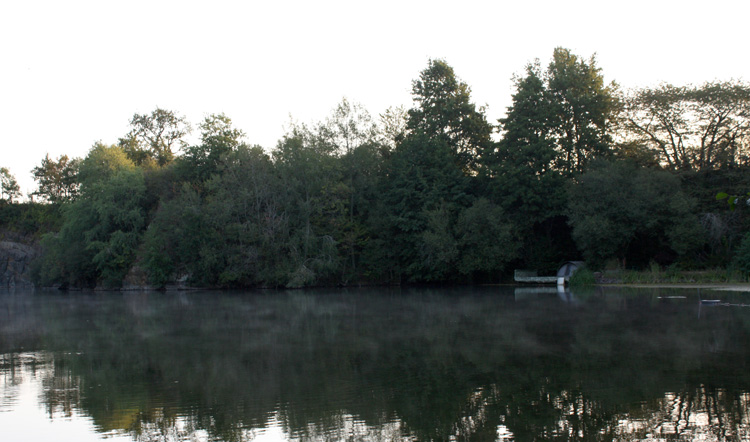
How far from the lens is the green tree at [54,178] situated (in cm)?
6775

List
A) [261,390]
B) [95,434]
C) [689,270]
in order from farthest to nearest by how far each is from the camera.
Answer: [689,270], [261,390], [95,434]

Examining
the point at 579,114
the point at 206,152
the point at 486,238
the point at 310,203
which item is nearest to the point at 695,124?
the point at 579,114

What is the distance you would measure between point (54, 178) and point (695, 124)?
64.0m

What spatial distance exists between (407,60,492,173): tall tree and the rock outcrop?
4087cm

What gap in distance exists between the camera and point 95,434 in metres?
8.39

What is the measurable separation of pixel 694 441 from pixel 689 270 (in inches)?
1324

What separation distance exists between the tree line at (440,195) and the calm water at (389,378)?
63.0ft

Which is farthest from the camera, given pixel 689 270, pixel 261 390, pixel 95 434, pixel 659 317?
pixel 689 270

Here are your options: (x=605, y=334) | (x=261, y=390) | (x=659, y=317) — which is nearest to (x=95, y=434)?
(x=261, y=390)

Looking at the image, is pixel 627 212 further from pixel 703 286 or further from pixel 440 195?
pixel 440 195

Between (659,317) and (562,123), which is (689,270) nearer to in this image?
(562,123)

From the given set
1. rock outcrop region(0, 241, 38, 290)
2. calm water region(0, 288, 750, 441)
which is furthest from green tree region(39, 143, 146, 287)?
calm water region(0, 288, 750, 441)

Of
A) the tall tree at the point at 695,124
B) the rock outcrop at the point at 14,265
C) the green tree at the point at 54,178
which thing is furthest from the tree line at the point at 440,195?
the green tree at the point at 54,178

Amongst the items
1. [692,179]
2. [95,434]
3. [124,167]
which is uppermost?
[124,167]
